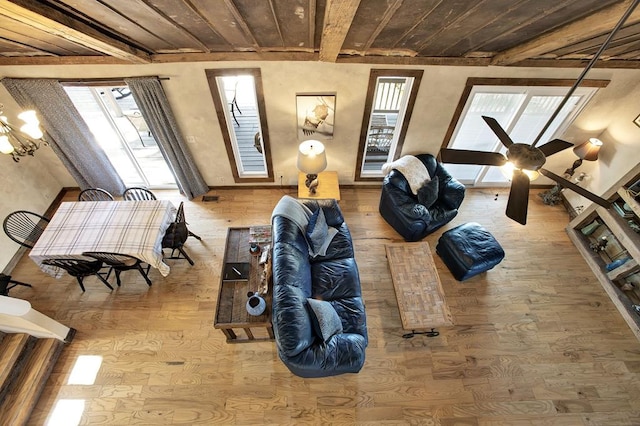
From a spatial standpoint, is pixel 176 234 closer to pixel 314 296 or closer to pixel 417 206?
pixel 314 296

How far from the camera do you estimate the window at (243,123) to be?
373 cm

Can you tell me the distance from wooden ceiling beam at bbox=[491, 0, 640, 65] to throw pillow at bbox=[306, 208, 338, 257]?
278 centimetres

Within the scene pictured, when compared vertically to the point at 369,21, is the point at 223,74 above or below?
below

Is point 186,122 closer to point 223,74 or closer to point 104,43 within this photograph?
point 223,74

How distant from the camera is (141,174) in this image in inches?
197

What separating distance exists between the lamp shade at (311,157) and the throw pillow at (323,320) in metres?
1.83

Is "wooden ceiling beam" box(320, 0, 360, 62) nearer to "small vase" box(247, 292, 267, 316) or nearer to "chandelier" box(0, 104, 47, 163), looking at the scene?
"small vase" box(247, 292, 267, 316)

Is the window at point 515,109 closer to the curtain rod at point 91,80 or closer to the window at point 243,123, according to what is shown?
the window at point 243,123

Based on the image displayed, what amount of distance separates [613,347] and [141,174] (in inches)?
290

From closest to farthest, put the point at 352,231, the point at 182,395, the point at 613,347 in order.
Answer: the point at 182,395
the point at 613,347
the point at 352,231

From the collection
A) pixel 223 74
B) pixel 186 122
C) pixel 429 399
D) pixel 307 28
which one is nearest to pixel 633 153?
pixel 429 399

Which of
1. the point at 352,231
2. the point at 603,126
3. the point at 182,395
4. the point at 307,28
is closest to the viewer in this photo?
the point at 307,28

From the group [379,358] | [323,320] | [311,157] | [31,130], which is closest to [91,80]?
[31,130]

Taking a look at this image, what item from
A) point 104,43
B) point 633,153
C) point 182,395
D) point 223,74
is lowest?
point 182,395
